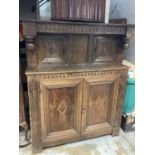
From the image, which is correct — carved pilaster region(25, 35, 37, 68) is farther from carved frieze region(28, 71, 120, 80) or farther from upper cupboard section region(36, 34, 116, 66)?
carved frieze region(28, 71, 120, 80)

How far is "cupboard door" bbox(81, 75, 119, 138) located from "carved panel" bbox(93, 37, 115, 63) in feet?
0.67

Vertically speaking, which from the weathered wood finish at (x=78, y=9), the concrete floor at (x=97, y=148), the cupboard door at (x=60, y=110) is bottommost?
the concrete floor at (x=97, y=148)

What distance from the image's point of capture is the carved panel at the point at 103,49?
1.57 metres

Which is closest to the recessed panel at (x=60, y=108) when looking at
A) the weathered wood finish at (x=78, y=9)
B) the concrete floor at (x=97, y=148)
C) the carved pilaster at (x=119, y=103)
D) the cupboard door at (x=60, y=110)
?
the cupboard door at (x=60, y=110)

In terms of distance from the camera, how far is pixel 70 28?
53.1 inches

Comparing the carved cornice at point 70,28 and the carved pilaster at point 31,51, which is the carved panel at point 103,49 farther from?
the carved pilaster at point 31,51

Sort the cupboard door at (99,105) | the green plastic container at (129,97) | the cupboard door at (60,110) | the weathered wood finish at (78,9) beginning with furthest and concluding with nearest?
the green plastic container at (129,97) → the cupboard door at (99,105) → the cupboard door at (60,110) → the weathered wood finish at (78,9)

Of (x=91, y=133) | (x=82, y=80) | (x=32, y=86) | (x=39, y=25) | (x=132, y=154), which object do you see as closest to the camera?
(x=39, y=25)

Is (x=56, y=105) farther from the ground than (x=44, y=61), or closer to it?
closer to it

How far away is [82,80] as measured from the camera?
154cm

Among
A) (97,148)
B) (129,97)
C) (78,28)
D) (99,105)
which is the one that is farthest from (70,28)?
(97,148)
